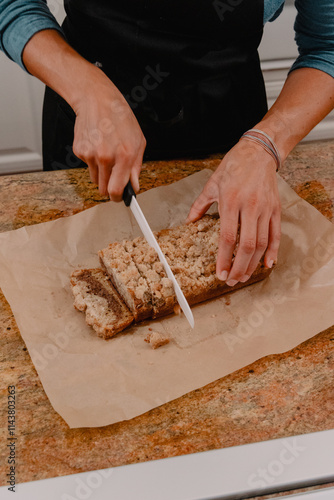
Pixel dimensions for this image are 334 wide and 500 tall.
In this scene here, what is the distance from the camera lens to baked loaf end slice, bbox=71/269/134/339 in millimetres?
1255

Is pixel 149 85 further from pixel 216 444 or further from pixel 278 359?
pixel 216 444

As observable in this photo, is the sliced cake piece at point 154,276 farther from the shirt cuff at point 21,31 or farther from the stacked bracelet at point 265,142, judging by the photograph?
the shirt cuff at point 21,31

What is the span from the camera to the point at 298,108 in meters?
1.45

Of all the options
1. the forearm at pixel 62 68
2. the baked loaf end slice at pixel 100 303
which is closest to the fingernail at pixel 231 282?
the baked loaf end slice at pixel 100 303

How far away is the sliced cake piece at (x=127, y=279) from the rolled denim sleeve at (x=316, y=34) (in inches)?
32.0

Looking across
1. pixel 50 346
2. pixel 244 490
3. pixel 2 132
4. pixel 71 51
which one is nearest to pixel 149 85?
pixel 71 51

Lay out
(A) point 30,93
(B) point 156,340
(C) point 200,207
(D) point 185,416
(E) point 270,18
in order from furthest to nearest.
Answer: (A) point 30,93 → (E) point 270,18 → (C) point 200,207 → (B) point 156,340 → (D) point 185,416

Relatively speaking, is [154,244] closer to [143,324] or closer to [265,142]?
[143,324]

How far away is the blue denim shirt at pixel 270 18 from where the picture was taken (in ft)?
4.46

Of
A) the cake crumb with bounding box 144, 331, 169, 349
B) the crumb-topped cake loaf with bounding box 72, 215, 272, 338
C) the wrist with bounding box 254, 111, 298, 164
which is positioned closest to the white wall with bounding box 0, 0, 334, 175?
the wrist with bounding box 254, 111, 298, 164

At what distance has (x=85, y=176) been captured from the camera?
1698 mm

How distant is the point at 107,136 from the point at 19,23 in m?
0.44

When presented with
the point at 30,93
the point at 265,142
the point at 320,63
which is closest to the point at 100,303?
the point at 265,142

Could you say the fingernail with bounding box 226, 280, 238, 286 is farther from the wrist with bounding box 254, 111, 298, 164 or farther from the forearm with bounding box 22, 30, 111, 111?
the forearm with bounding box 22, 30, 111, 111
